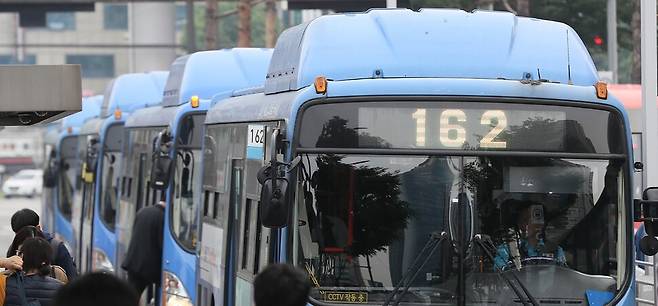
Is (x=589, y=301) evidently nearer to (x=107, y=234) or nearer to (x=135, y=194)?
(x=135, y=194)

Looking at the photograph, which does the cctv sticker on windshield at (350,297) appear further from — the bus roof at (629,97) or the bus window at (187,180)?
the bus roof at (629,97)

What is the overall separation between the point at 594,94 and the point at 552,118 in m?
0.29

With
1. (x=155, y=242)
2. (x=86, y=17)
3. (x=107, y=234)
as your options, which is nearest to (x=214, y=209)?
(x=155, y=242)

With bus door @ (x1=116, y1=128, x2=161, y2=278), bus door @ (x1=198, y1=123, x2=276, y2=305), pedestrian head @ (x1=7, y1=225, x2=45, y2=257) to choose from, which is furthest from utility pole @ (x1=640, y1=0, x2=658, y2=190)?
pedestrian head @ (x1=7, y1=225, x2=45, y2=257)

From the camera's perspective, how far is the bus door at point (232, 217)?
10227 mm

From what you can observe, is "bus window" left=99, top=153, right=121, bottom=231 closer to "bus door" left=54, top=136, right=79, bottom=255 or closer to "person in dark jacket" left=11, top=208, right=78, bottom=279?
"bus door" left=54, top=136, right=79, bottom=255

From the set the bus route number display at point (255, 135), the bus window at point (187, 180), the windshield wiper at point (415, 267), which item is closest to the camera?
the windshield wiper at point (415, 267)

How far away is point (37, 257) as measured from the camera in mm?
8359

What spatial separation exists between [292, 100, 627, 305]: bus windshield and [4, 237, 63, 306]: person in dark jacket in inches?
54.9

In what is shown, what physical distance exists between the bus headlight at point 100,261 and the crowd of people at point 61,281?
420cm

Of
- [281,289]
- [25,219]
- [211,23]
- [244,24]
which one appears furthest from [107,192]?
[211,23]

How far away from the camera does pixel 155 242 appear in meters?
16.0

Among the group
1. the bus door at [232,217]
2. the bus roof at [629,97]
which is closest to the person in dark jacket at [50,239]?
the bus door at [232,217]

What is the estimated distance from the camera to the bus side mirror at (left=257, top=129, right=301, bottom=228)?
8289mm
